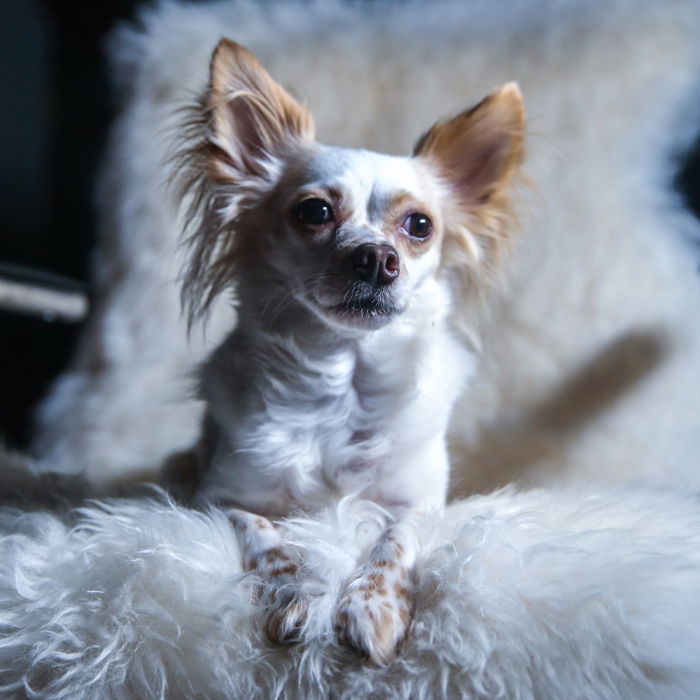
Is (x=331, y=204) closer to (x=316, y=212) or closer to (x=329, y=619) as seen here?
(x=316, y=212)

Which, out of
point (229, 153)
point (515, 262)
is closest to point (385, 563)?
point (229, 153)

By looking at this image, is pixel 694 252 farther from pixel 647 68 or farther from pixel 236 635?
pixel 236 635

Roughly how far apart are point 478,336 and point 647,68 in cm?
70

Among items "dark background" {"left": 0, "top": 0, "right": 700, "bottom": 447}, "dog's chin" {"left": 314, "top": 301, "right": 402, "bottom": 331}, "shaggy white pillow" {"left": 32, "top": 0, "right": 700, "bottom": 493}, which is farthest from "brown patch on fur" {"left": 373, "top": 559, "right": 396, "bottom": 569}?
"dark background" {"left": 0, "top": 0, "right": 700, "bottom": 447}

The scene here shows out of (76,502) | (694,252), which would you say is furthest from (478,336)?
(76,502)

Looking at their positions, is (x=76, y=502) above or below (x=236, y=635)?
below

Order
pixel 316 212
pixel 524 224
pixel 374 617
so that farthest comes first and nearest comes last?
pixel 524 224 → pixel 316 212 → pixel 374 617

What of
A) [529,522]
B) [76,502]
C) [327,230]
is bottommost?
[76,502]

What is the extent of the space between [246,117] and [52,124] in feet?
4.27

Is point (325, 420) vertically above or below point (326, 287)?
below

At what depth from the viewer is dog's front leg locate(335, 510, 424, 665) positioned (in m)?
0.80

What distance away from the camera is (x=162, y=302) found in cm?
177

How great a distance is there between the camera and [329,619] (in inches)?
32.7

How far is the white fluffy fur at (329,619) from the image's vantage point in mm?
765
